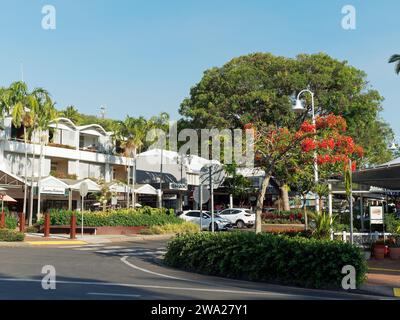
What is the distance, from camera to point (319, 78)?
149 feet

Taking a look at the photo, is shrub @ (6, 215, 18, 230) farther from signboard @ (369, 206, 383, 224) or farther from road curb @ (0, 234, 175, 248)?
signboard @ (369, 206, 383, 224)

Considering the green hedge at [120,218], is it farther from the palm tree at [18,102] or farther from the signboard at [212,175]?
the signboard at [212,175]

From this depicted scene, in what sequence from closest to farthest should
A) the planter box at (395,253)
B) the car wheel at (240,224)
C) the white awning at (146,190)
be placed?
the planter box at (395,253)
the car wheel at (240,224)
the white awning at (146,190)

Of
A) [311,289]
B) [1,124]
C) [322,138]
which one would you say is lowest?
[311,289]

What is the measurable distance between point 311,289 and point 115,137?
40.2 metres

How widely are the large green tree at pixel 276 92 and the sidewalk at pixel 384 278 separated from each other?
27.0 meters

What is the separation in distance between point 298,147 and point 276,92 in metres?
28.2

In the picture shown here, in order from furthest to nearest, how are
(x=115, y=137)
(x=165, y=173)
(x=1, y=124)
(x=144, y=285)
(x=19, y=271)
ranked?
(x=165, y=173), (x=115, y=137), (x=1, y=124), (x=19, y=271), (x=144, y=285)

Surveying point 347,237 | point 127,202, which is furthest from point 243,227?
point 347,237

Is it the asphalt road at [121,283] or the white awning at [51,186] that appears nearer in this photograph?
the asphalt road at [121,283]

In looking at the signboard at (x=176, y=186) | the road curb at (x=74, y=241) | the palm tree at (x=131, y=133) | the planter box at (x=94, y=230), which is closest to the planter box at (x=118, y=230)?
the planter box at (x=94, y=230)

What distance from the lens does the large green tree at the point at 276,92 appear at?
44719 mm
